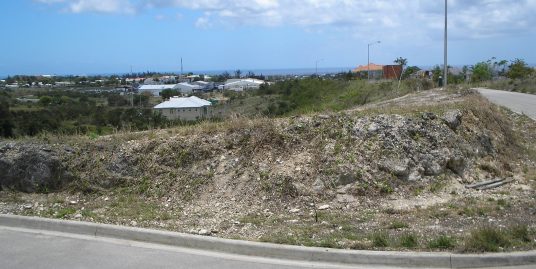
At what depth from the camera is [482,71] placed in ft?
197

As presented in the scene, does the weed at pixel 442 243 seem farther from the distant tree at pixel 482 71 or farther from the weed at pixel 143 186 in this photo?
the distant tree at pixel 482 71

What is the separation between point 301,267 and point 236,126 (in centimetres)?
412

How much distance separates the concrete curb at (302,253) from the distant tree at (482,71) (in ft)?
181

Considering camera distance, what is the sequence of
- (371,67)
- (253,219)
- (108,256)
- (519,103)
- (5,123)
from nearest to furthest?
(108,256) < (253,219) < (519,103) < (5,123) < (371,67)

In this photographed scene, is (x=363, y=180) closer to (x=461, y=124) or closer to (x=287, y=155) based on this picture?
(x=287, y=155)

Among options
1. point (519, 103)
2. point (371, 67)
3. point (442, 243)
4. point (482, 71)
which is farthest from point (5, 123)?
point (482, 71)

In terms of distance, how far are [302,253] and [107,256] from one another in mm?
2007

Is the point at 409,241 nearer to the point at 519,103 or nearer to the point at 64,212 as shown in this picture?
the point at 64,212

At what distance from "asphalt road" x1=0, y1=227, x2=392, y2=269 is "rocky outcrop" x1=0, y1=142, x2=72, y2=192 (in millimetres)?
2098

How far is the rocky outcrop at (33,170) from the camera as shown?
26.9ft

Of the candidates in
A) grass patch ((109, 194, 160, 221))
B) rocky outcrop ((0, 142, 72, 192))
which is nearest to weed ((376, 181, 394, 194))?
grass patch ((109, 194, 160, 221))

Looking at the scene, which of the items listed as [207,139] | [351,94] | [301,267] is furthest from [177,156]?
[351,94]

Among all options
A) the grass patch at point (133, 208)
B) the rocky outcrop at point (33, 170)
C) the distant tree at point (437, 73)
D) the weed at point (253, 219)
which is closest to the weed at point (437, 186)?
the weed at point (253, 219)

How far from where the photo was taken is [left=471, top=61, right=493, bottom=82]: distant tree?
5777 centimetres
